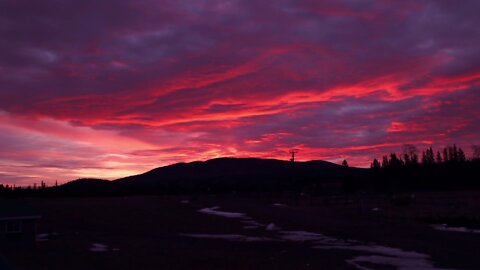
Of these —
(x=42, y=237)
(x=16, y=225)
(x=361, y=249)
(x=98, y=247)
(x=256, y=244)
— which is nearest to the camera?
(x=361, y=249)

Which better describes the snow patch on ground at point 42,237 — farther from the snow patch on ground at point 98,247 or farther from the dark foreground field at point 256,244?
the snow patch on ground at point 98,247

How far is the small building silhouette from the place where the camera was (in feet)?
120

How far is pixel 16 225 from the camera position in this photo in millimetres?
37250

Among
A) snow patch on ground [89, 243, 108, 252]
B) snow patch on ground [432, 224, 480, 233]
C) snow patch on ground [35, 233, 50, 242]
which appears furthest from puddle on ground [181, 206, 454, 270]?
snow patch on ground [35, 233, 50, 242]

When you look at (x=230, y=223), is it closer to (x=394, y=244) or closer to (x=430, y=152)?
(x=394, y=244)

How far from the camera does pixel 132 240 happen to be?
42.2 meters

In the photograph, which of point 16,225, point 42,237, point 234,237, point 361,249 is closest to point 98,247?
point 16,225

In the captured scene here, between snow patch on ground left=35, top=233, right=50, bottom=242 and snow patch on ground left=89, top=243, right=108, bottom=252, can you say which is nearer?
snow patch on ground left=89, top=243, right=108, bottom=252

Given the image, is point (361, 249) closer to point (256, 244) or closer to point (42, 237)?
point (256, 244)

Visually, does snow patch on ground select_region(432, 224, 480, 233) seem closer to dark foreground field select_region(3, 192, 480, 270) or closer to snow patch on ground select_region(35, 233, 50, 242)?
dark foreground field select_region(3, 192, 480, 270)

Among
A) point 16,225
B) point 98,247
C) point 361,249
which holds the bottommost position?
point 361,249

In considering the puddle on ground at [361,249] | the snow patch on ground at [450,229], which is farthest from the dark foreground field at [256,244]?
the snow patch on ground at [450,229]

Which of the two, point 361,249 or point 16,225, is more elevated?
point 16,225

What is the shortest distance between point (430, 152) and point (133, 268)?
183507 millimetres
